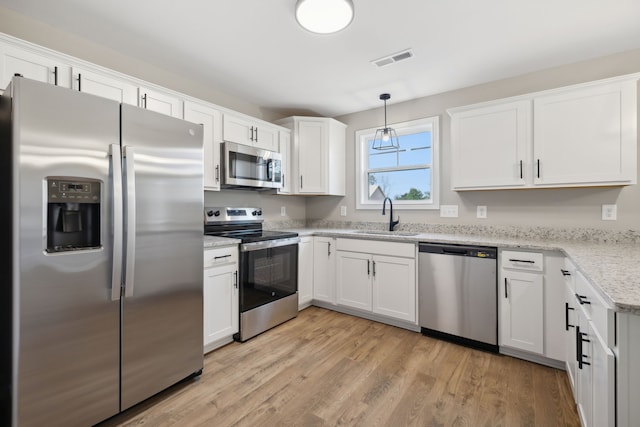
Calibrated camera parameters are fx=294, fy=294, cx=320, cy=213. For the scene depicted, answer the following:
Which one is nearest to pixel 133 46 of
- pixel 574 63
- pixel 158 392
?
pixel 158 392

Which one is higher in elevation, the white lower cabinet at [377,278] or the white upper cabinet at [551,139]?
the white upper cabinet at [551,139]

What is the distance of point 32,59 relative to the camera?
1744mm

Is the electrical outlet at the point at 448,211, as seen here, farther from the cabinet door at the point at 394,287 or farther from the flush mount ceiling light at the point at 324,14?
the flush mount ceiling light at the point at 324,14

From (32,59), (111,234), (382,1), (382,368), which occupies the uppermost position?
(382,1)

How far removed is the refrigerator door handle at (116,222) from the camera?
5.11 ft

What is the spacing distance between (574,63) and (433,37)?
56.8 inches

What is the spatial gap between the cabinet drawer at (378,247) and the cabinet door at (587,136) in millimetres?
1207

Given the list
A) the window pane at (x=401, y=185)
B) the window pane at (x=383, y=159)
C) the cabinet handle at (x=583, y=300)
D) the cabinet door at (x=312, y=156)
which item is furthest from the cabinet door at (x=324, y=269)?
the cabinet handle at (x=583, y=300)

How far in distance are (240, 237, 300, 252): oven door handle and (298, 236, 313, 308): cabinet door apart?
155mm

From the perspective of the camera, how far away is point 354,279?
→ 317 centimetres

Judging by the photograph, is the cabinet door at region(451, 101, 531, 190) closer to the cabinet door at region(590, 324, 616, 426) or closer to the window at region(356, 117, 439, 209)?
the window at region(356, 117, 439, 209)

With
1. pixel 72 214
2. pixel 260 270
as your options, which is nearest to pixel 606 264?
pixel 260 270

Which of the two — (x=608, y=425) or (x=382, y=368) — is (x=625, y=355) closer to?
(x=608, y=425)

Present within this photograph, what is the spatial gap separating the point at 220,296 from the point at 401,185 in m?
2.43
